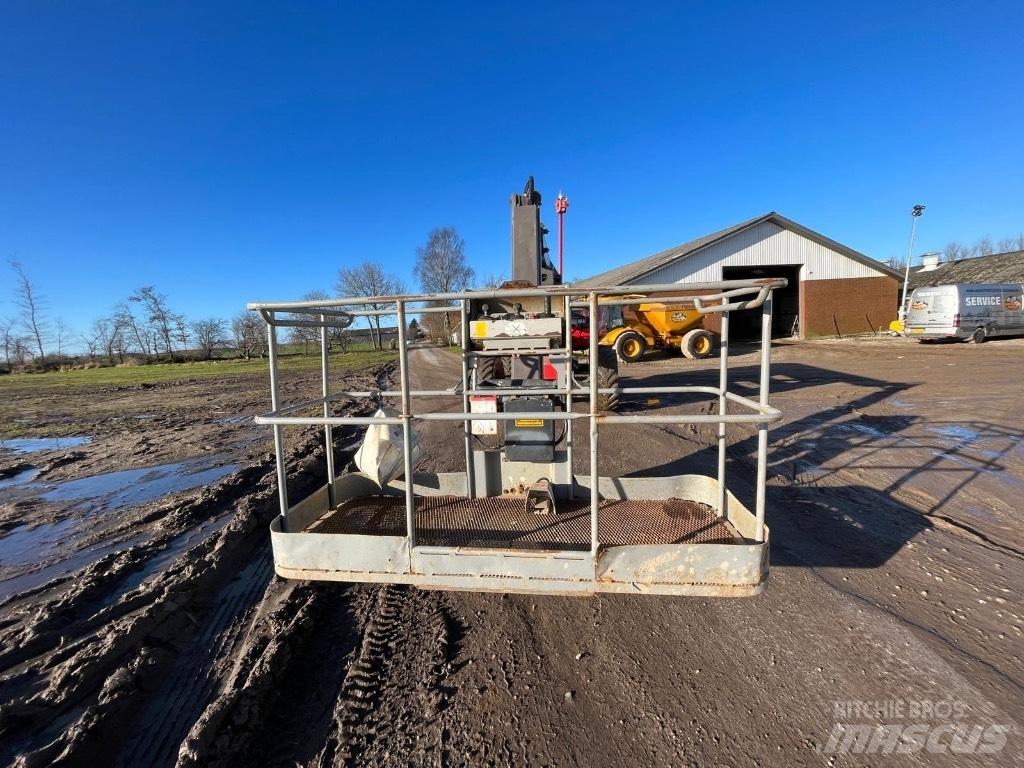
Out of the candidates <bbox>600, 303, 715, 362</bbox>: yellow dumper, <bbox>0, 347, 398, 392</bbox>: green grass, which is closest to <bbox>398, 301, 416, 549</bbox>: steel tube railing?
<bbox>600, 303, 715, 362</bbox>: yellow dumper

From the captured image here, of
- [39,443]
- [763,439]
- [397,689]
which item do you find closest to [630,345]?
[763,439]

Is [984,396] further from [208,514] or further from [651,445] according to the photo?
[208,514]

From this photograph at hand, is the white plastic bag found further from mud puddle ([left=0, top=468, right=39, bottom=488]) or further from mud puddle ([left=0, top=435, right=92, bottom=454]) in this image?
mud puddle ([left=0, top=435, right=92, bottom=454])

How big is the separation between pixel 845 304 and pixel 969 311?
6.82 meters

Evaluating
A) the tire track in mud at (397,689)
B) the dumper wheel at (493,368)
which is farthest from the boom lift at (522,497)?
the dumper wheel at (493,368)

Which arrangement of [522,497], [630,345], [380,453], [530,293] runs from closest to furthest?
[530,293] → [380,453] → [522,497] → [630,345]

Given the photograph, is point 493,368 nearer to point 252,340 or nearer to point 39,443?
point 39,443

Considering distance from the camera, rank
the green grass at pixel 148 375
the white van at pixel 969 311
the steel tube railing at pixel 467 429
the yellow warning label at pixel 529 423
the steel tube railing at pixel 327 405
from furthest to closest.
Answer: the green grass at pixel 148 375, the white van at pixel 969 311, the yellow warning label at pixel 529 423, the steel tube railing at pixel 467 429, the steel tube railing at pixel 327 405

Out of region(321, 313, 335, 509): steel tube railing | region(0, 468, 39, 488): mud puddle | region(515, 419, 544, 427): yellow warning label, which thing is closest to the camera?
region(321, 313, 335, 509): steel tube railing

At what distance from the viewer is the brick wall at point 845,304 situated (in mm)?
22812

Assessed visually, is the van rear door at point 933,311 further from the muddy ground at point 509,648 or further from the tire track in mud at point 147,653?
the tire track in mud at point 147,653

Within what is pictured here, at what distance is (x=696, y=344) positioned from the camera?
15.9 metres

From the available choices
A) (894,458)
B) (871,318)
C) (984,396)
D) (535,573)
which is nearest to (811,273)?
(871,318)

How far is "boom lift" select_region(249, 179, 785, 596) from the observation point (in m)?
2.29
